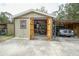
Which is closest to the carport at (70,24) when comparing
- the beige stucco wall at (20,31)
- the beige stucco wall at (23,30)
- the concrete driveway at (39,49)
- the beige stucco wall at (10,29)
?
the beige stucco wall at (23,30)

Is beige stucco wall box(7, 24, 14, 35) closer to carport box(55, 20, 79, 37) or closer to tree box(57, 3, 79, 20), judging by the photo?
carport box(55, 20, 79, 37)

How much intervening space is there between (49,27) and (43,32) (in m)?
5.73

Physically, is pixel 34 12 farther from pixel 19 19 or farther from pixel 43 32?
pixel 43 32

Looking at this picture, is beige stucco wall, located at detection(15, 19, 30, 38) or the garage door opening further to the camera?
the garage door opening

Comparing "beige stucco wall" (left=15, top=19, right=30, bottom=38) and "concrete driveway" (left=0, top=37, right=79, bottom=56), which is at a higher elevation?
"beige stucco wall" (left=15, top=19, right=30, bottom=38)

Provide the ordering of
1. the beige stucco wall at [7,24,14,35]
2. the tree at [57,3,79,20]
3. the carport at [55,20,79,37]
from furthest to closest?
the tree at [57,3,79,20] < the carport at [55,20,79,37] < the beige stucco wall at [7,24,14,35]

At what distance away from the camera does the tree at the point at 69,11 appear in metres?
28.5

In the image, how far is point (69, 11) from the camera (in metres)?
30.5

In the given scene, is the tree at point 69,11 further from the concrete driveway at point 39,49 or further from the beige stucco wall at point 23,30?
the concrete driveway at point 39,49

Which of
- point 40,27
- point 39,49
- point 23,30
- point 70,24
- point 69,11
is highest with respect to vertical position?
point 69,11

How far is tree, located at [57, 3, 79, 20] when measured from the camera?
2854cm

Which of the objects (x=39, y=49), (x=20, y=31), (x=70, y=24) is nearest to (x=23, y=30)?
(x=20, y=31)

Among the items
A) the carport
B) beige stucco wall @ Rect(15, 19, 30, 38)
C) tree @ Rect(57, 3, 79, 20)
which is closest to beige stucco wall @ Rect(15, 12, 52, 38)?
beige stucco wall @ Rect(15, 19, 30, 38)

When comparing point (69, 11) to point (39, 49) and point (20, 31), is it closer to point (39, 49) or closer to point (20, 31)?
point (20, 31)
